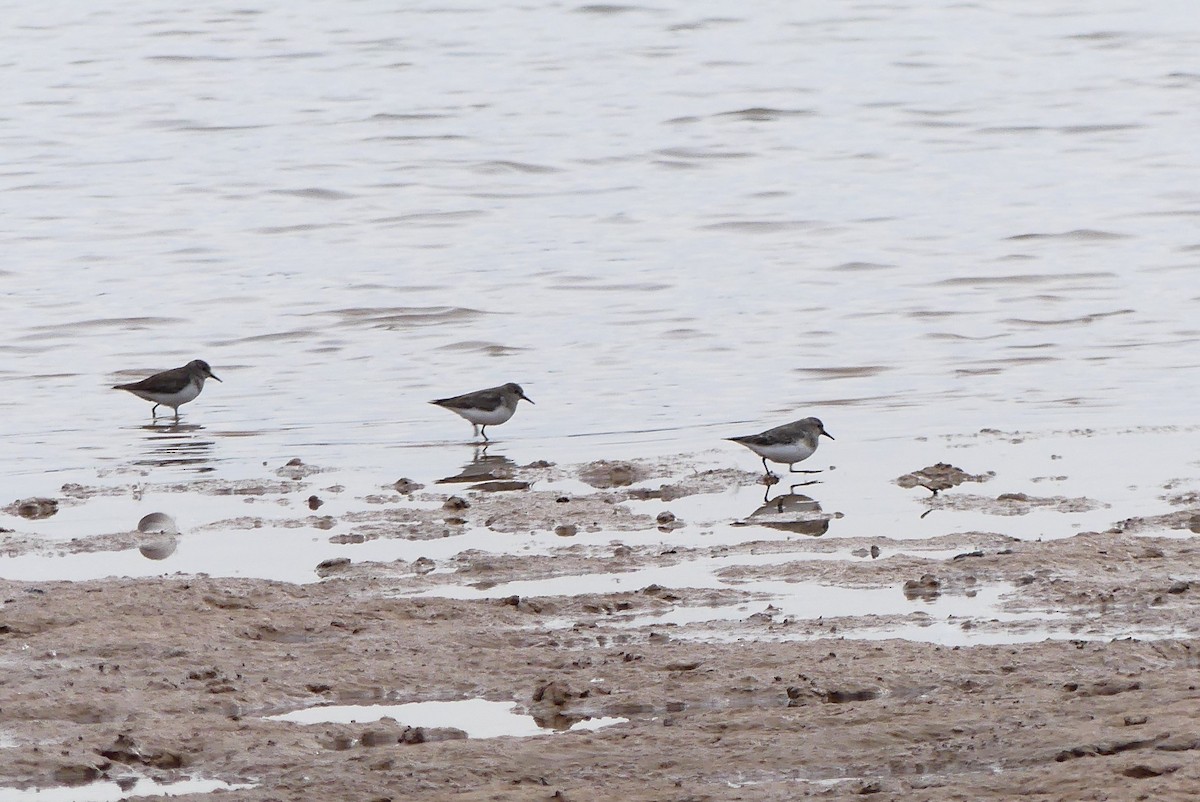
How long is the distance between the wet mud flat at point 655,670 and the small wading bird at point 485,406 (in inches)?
133

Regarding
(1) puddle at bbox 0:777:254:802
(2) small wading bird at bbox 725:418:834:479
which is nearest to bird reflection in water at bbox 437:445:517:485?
(2) small wading bird at bbox 725:418:834:479

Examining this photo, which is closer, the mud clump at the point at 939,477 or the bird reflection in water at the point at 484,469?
the mud clump at the point at 939,477

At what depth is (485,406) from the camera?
12570 millimetres

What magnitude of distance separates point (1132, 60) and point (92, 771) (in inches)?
1169

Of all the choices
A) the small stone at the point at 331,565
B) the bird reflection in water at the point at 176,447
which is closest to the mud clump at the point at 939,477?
the small stone at the point at 331,565

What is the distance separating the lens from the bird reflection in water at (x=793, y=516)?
9.43 metres

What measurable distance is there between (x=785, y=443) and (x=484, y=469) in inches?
80.0

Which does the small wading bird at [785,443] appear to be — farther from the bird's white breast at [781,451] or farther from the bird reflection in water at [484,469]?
the bird reflection in water at [484,469]

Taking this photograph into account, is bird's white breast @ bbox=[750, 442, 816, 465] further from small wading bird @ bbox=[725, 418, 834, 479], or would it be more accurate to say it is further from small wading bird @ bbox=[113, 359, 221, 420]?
small wading bird @ bbox=[113, 359, 221, 420]

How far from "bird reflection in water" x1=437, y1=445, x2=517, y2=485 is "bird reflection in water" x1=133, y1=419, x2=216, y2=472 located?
5.43 ft

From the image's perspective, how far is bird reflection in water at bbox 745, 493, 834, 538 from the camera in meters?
9.43

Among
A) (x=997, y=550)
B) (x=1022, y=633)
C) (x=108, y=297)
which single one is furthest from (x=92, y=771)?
(x=108, y=297)

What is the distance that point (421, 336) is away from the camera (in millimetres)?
16766

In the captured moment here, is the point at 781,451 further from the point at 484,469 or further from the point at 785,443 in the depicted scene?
the point at 484,469
